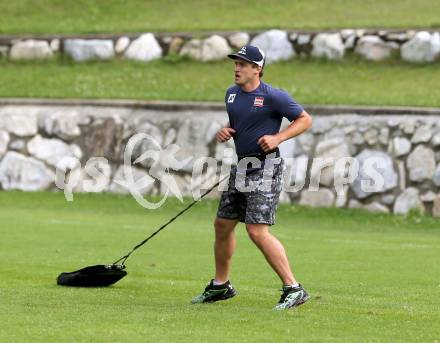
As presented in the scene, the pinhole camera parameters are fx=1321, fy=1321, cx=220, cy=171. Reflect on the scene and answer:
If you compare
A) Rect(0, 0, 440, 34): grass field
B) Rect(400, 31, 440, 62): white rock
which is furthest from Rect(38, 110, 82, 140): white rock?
Rect(400, 31, 440, 62): white rock

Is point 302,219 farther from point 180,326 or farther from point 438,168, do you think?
point 180,326

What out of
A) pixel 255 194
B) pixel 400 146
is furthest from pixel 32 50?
pixel 255 194

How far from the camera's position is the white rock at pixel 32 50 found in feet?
88.7

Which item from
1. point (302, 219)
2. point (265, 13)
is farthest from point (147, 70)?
point (302, 219)

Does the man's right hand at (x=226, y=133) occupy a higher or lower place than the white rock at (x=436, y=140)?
higher

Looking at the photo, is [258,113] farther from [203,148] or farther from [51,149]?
[51,149]

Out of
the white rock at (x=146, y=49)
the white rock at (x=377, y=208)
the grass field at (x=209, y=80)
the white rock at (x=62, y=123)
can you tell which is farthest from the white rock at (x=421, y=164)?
the white rock at (x=146, y=49)

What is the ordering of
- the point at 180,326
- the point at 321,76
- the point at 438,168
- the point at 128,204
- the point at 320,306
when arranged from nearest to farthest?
the point at 180,326 < the point at 320,306 < the point at 438,168 < the point at 128,204 < the point at 321,76

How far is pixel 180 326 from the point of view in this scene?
9.44 meters

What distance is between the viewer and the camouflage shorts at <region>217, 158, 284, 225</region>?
10.7 meters

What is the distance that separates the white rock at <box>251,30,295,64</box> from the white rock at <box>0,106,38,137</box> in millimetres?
4743

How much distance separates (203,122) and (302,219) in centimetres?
284

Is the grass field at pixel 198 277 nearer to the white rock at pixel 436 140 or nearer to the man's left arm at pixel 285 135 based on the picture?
the white rock at pixel 436 140

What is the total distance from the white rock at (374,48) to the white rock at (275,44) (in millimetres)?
1444
